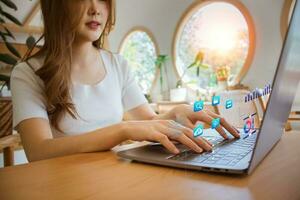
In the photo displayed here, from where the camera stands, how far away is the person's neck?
32.4 inches

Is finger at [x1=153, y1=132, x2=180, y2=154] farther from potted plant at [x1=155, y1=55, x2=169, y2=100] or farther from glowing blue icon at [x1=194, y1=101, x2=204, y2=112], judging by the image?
potted plant at [x1=155, y1=55, x2=169, y2=100]

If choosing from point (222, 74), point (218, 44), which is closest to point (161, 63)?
point (218, 44)

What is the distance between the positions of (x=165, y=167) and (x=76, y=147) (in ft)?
0.67

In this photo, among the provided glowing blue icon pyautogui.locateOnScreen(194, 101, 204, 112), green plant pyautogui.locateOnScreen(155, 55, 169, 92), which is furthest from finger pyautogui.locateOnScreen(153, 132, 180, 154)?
green plant pyautogui.locateOnScreen(155, 55, 169, 92)

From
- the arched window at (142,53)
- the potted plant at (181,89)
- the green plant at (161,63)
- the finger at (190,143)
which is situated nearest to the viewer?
the finger at (190,143)

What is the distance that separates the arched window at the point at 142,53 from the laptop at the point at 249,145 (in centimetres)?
269

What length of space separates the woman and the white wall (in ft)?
3.22

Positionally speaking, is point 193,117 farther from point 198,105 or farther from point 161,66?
point 161,66

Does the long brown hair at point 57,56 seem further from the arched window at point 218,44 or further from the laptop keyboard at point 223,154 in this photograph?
the arched window at point 218,44

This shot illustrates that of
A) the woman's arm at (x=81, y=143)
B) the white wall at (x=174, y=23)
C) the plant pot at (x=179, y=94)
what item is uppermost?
the white wall at (x=174, y=23)

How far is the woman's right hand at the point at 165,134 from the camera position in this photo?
0.45m

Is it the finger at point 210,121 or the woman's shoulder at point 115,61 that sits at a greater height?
the woman's shoulder at point 115,61

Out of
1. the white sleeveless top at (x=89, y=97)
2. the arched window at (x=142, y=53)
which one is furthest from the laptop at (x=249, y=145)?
the arched window at (x=142, y=53)

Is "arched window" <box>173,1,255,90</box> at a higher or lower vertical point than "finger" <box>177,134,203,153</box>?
higher
